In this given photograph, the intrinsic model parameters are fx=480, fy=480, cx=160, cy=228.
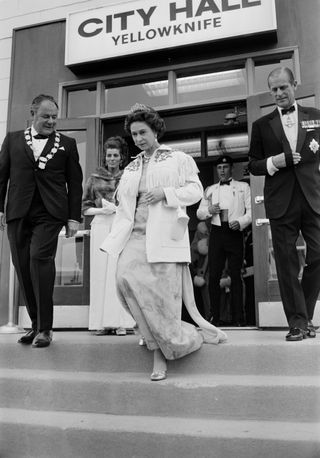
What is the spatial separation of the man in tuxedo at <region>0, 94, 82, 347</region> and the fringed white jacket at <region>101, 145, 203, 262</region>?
0.50 metres

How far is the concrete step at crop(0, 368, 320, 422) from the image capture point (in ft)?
7.52

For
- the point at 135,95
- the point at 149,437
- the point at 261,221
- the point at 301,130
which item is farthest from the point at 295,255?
the point at 135,95

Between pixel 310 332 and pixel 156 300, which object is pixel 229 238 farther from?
pixel 156 300

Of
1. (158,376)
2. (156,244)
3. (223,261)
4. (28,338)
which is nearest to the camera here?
(158,376)

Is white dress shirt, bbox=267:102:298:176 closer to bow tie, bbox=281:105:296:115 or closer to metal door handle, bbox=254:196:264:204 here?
bow tie, bbox=281:105:296:115

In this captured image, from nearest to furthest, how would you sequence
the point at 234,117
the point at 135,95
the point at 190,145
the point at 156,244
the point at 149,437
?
the point at 149,437 < the point at 156,244 < the point at 135,95 < the point at 234,117 < the point at 190,145

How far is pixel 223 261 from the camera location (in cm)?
473

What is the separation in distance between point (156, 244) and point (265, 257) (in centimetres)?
164

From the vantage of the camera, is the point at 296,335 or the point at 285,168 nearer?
the point at 296,335

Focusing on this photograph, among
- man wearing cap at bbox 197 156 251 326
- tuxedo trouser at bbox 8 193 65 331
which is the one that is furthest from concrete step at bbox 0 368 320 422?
man wearing cap at bbox 197 156 251 326

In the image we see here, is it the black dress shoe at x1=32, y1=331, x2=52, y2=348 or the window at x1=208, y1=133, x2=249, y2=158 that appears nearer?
the black dress shoe at x1=32, y1=331, x2=52, y2=348

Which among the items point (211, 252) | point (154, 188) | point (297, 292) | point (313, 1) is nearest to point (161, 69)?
point (313, 1)

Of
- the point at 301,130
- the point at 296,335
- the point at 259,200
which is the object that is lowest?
the point at 296,335

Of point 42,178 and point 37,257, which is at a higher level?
point 42,178
